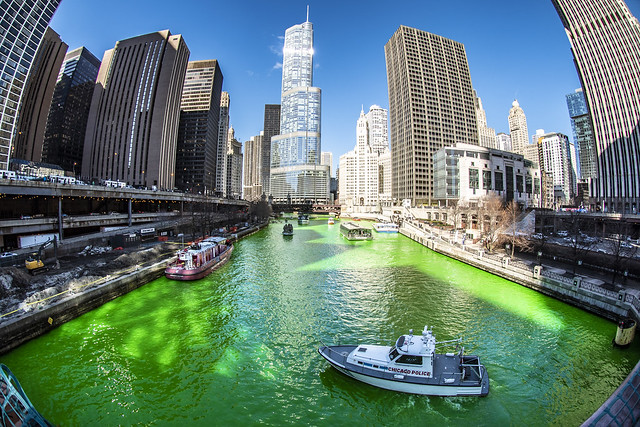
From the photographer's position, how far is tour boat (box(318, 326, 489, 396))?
13703 millimetres

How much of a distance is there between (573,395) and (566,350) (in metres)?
5.34

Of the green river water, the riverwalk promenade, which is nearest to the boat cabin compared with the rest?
the green river water

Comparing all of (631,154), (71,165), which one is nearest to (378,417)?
(631,154)

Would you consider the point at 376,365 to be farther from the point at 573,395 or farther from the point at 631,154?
the point at 631,154

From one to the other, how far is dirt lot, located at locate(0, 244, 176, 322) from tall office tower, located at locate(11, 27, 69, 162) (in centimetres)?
9964

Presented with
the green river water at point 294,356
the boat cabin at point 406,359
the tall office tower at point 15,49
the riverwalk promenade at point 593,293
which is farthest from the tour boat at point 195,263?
the tall office tower at point 15,49

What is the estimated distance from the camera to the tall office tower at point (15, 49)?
223 feet

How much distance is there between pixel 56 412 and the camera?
12.9 meters

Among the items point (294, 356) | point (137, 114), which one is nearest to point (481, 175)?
point (294, 356)

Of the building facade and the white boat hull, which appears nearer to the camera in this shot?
the white boat hull

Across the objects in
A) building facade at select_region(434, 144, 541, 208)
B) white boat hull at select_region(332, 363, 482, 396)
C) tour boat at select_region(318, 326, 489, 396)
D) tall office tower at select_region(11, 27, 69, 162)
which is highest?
tall office tower at select_region(11, 27, 69, 162)

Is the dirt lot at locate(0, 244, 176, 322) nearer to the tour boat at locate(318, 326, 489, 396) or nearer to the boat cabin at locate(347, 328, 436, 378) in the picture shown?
the tour boat at locate(318, 326, 489, 396)

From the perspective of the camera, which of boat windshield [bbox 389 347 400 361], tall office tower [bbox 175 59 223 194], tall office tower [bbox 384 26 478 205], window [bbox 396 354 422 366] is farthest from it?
tall office tower [bbox 175 59 223 194]

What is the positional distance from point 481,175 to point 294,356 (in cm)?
10490
